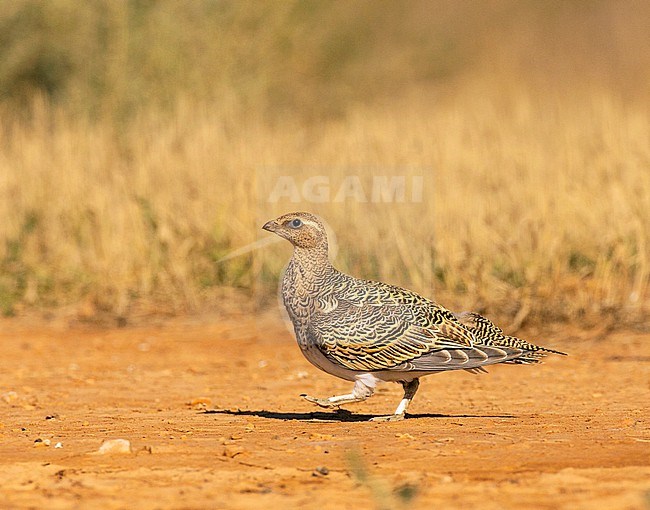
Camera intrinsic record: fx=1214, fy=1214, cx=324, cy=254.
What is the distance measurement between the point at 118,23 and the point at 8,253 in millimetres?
4956

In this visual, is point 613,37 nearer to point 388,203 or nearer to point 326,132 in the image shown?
point 326,132

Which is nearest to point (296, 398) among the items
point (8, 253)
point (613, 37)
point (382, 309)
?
point (382, 309)

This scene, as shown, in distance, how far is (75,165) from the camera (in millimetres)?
12320

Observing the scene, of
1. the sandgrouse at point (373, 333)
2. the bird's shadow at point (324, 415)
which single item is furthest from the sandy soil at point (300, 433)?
the sandgrouse at point (373, 333)

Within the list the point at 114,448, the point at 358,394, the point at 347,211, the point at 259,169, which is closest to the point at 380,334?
the point at 358,394

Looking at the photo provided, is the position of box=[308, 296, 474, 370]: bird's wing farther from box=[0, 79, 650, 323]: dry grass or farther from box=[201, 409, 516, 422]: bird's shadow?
box=[0, 79, 650, 323]: dry grass

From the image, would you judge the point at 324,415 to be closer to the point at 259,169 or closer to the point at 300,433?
the point at 300,433

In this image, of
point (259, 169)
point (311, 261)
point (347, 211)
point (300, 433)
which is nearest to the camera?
point (300, 433)

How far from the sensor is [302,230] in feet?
20.9

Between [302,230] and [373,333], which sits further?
[302,230]

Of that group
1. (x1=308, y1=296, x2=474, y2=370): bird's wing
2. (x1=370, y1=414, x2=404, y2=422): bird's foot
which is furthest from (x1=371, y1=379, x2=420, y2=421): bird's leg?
(x1=308, y1=296, x2=474, y2=370): bird's wing

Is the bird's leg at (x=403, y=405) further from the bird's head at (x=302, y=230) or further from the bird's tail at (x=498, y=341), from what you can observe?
the bird's head at (x=302, y=230)

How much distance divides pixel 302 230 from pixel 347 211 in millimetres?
4609

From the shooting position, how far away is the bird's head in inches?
249
